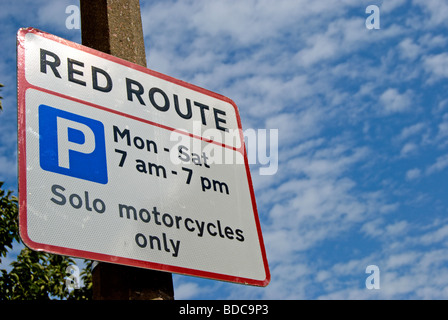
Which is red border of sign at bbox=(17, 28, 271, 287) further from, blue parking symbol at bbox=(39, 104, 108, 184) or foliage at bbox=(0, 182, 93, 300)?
foliage at bbox=(0, 182, 93, 300)

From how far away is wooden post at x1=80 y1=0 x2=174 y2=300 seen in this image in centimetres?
262

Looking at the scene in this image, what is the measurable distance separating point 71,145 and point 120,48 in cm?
94

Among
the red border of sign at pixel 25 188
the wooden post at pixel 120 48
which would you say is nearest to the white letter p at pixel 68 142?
the red border of sign at pixel 25 188

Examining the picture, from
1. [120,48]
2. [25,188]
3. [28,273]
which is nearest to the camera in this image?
[25,188]

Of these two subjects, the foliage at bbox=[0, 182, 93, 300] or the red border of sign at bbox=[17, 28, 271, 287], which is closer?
the red border of sign at bbox=[17, 28, 271, 287]

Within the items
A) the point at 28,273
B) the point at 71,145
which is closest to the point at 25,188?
the point at 71,145

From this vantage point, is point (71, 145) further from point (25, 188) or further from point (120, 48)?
point (120, 48)

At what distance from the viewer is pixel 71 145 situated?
2.61 meters

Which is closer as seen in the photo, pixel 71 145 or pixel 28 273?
pixel 71 145

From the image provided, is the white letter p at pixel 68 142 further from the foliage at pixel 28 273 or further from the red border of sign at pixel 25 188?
the foliage at pixel 28 273

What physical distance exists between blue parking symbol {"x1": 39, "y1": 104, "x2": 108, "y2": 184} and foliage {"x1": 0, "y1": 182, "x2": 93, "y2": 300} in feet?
21.1

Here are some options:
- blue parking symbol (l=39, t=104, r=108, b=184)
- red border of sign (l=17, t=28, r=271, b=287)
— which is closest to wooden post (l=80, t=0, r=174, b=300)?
red border of sign (l=17, t=28, r=271, b=287)

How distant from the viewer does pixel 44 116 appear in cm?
260

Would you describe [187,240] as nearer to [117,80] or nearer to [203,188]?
[203,188]
